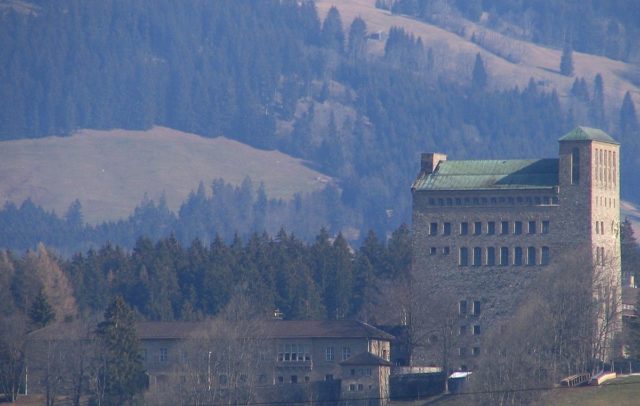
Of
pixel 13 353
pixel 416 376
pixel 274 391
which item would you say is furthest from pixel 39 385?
pixel 416 376

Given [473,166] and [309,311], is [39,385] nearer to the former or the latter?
[309,311]

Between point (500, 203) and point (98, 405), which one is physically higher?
point (500, 203)

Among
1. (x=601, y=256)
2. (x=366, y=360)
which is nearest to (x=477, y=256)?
(x=601, y=256)

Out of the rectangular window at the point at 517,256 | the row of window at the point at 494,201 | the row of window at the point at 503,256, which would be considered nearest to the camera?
the row of window at the point at 503,256

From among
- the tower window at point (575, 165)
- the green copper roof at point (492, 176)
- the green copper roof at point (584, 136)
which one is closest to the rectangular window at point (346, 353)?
the green copper roof at point (492, 176)

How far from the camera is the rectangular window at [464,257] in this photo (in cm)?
11812

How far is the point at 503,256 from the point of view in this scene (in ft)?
384

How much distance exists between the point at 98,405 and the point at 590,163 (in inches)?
1328

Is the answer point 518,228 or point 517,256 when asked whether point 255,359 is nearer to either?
point 517,256

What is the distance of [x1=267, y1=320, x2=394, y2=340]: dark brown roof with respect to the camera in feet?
382

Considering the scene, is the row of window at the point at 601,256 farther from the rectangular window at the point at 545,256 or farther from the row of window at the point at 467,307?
the row of window at the point at 467,307

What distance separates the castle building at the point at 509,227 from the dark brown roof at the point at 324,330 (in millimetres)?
5177

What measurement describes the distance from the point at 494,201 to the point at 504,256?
11.7ft

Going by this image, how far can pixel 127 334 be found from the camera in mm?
114312
